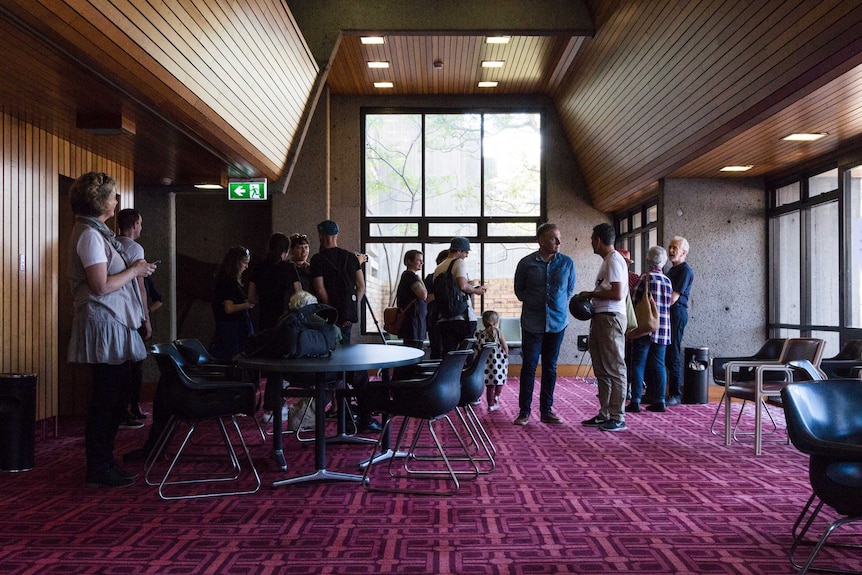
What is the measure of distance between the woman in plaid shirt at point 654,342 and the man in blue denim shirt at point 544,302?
126cm

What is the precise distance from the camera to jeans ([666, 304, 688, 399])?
782cm

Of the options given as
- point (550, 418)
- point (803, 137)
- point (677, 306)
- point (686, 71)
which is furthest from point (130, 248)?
point (803, 137)

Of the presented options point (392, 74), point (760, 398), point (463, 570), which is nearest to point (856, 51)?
point (760, 398)

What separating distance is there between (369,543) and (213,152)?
4.76 meters

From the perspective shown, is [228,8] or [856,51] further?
[228,8]

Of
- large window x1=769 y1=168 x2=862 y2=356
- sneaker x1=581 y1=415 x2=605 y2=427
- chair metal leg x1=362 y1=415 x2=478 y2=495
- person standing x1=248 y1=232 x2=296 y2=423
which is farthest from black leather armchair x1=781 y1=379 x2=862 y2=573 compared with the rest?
large window x1=769 y1=168 x2=862 y2=356

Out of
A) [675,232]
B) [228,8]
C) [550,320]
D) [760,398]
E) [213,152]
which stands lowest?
[760,398]

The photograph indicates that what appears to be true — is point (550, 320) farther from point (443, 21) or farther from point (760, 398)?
point (443, 21)

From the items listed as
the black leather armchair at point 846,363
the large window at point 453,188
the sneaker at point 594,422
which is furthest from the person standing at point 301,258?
the large window at point 453,188

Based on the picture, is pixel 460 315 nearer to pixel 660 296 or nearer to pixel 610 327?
pixel 610 327

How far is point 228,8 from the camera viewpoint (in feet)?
18.2

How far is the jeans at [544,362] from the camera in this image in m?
6.20

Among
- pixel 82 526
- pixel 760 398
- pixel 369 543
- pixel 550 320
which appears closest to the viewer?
pixel 369 543

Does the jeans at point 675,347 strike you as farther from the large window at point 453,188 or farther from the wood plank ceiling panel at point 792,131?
the large window at point 453,188
